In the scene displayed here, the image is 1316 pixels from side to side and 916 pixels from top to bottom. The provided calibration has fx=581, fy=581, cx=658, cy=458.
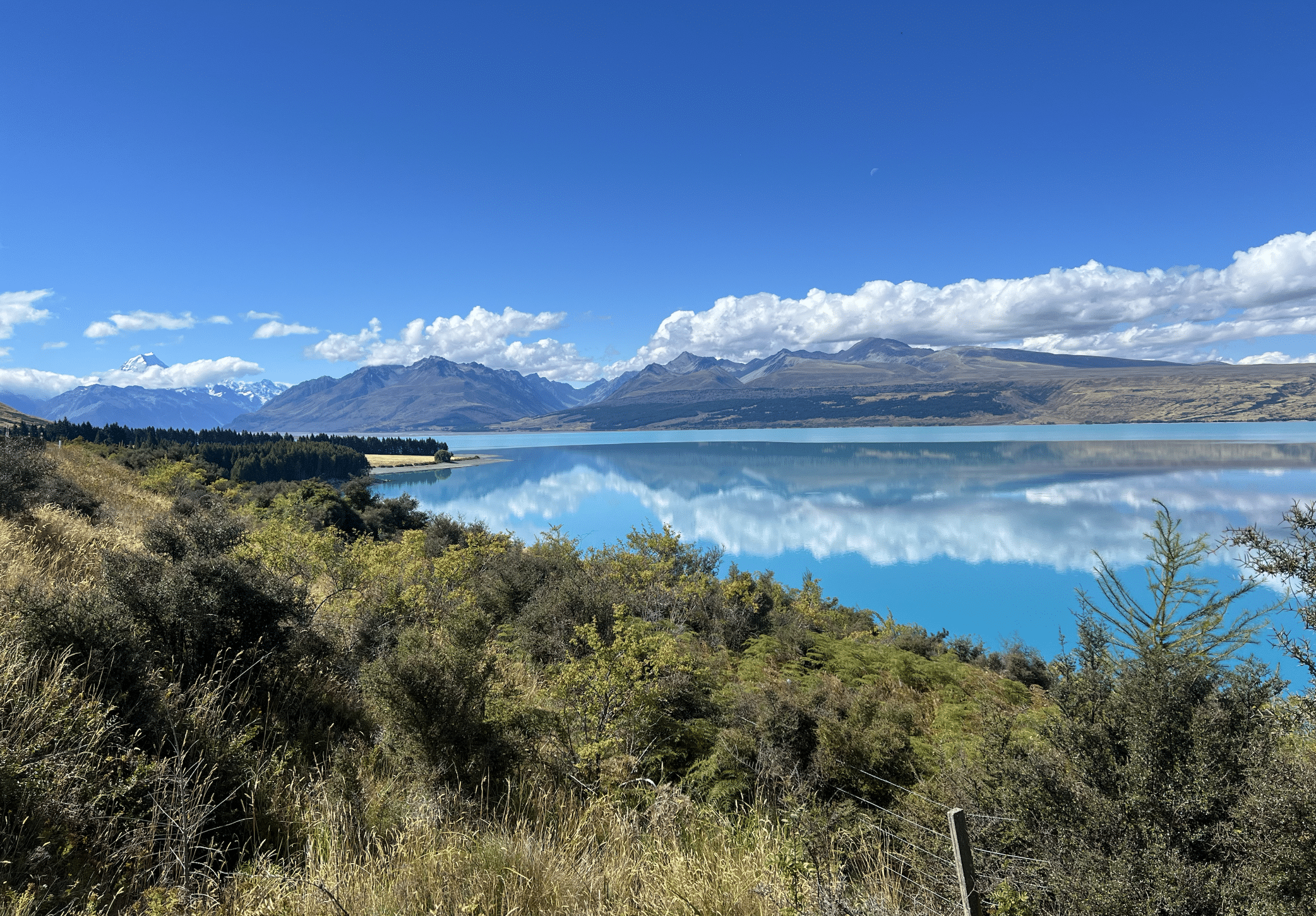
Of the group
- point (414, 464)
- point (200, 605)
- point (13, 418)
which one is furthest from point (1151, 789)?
point (13, 418)

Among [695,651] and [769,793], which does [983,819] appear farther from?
[695,651]

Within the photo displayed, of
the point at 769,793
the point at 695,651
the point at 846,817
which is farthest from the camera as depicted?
the point at 695,651

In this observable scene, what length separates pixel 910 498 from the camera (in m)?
62.2

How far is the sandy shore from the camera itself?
103m

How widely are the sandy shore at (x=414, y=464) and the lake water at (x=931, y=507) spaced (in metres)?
5.56

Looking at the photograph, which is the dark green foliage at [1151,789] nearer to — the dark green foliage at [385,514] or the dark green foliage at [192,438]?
the dark green foliage at [385,514]

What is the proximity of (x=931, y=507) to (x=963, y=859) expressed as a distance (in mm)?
59293

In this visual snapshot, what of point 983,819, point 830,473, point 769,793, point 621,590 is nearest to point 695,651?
point 621,590

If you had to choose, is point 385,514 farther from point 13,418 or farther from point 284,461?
point 13,418

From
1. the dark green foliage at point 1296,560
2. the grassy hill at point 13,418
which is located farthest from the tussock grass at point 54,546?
the grassy hill at point 13,418

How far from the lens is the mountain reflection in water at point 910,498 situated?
42.3 m

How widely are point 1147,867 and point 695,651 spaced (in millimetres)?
10022

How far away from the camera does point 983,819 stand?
5.30 meters

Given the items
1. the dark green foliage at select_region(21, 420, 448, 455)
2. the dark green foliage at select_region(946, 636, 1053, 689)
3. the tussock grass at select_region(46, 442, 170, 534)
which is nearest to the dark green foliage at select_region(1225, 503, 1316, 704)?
the dark green foliage at select_region(946, 636, 1053, 689)
